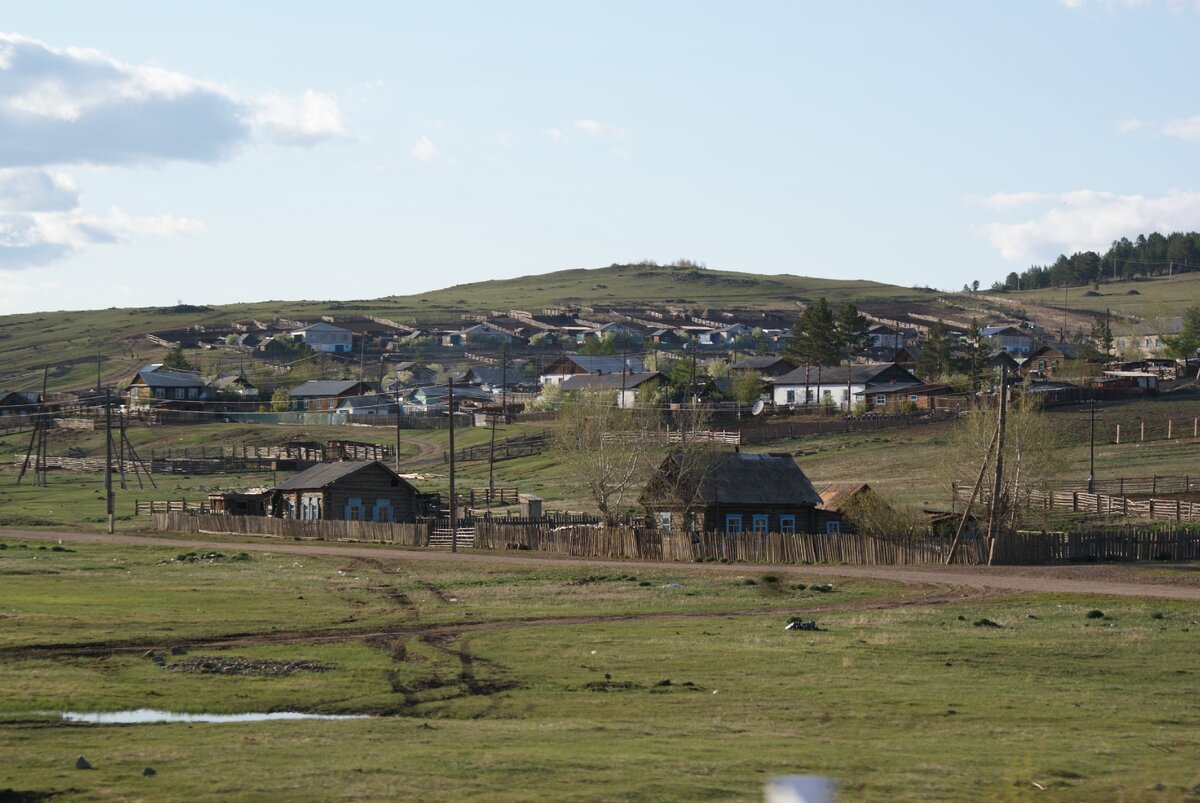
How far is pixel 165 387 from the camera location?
17112cm

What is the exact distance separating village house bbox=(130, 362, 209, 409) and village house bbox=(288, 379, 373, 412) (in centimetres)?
1262

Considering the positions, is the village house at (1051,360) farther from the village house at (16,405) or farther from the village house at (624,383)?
the village house at (16,405)

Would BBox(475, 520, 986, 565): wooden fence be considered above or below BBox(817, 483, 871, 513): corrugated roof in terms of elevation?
below

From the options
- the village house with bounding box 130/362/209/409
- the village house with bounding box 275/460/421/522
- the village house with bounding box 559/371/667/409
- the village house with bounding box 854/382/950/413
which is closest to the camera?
the village house with bounding box 275/460/421/522

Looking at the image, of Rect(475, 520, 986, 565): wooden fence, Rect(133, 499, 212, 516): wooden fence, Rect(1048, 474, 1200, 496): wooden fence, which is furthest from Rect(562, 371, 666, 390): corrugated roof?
Rect(475, 520, 986, 565): wooden fence

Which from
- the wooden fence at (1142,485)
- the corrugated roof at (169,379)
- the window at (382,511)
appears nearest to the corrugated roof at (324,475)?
the window at (382,511)

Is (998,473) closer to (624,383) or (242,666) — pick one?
(242,666)

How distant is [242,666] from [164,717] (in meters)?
5.64

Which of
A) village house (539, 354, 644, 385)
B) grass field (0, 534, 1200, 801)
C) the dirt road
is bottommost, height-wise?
the dirt road

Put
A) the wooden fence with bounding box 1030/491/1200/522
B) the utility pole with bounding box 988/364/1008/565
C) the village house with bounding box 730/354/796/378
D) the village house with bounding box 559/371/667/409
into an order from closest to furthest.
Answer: the utility pole with bounding box 988/364/1008/565, the wooden fence with bounding box 1030/491/1200/522, the village house with bounding box 559/371/667/409, the village house with bounding box 730/354/796/378

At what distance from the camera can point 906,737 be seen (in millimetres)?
23688

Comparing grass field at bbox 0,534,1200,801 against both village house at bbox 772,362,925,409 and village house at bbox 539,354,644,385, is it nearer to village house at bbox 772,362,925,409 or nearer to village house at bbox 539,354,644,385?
village house at bbox 772,362,925,409

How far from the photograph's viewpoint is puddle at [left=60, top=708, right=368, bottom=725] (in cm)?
2486

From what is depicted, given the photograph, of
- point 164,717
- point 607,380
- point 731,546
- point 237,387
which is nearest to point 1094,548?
point 731,546
